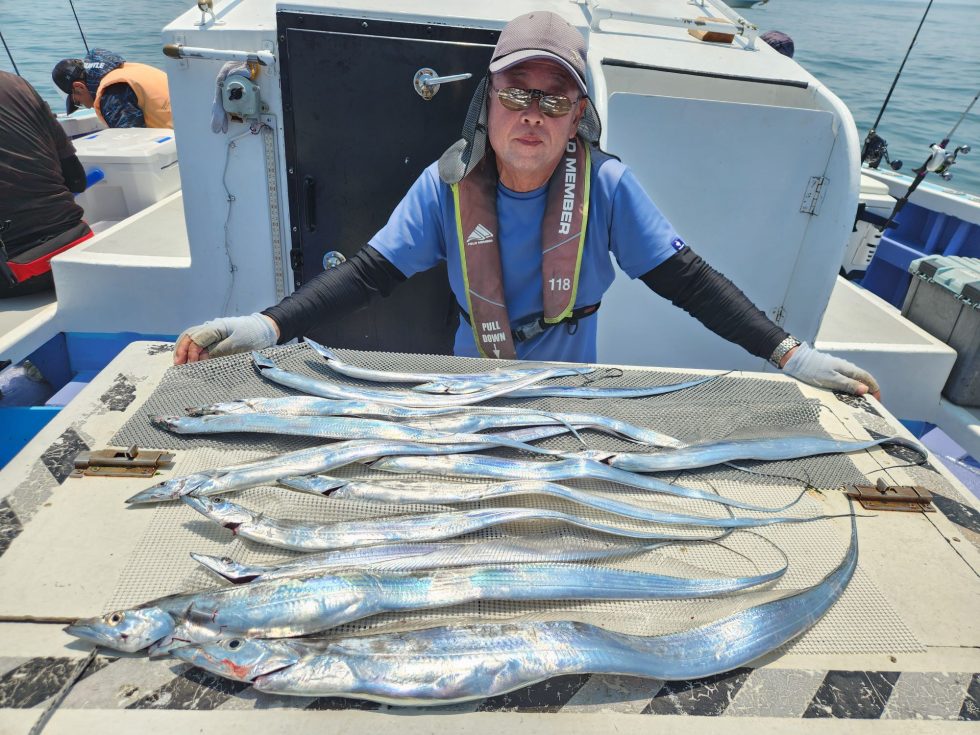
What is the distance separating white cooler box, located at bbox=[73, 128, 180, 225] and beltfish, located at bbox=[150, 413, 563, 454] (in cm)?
507

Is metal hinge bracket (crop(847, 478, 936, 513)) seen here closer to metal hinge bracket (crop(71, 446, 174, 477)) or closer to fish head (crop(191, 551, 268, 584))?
fish head (crop(191, 551, 268, 584))

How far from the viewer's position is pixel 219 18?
346 cm

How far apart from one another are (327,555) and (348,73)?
276 centimetres

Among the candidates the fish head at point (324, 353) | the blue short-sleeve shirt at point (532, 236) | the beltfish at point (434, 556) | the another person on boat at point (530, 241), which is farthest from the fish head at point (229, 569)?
the blue short-sleeve shirt at point (532, 236)

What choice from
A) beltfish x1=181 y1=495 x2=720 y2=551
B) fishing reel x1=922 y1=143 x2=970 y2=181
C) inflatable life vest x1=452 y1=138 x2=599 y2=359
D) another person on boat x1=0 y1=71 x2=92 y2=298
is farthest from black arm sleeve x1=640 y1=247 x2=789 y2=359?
another person on boat x1=0 y1=71 x2=92 y2=298

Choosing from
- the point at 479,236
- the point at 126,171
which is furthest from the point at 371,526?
the point at 126,171

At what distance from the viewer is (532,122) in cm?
237

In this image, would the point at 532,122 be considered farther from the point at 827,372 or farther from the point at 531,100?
the point at 827,372

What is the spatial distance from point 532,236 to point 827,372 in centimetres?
134

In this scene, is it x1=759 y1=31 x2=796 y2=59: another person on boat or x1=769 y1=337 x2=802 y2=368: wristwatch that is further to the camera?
x1=759 y1=31 x2=796 y2=59: another person on boat

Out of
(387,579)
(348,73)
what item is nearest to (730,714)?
(387,579)

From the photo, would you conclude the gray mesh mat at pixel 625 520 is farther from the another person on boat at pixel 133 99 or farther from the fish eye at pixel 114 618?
the another person on boat at pixel 133 99

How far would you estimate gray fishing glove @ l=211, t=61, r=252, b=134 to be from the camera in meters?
3.24

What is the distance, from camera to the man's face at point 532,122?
235 cm
